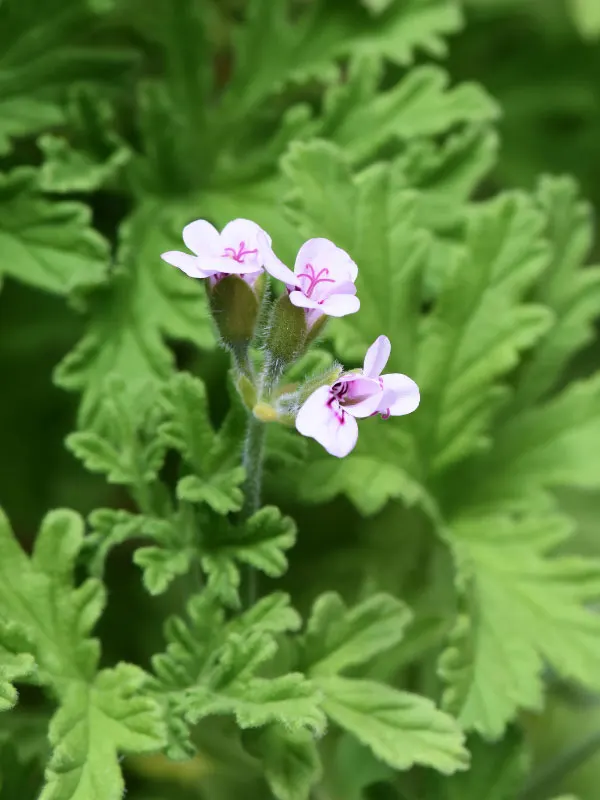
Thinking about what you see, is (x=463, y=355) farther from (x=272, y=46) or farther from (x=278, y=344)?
(x=272, y=46)

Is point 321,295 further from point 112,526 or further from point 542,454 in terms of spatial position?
point 542,454

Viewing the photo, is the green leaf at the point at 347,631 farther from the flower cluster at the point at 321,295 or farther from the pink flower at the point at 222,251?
the pink flower at the point at 222,251

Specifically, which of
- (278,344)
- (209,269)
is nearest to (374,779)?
(278,344)

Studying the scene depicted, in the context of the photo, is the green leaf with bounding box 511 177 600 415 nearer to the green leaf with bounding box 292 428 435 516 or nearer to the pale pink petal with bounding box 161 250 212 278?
the green leaf with bounding box 292 428 435 516

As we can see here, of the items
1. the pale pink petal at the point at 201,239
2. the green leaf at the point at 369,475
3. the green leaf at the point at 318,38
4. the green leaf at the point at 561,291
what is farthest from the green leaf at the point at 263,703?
the green leaf at the point at 318,38

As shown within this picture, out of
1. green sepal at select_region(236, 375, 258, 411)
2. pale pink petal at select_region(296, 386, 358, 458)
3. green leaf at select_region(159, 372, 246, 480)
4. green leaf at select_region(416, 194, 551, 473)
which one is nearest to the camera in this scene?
pale pink petal at select_region(296, 386, 358, 458)

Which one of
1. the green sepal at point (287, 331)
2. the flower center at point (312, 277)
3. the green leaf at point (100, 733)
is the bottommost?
the green leaf at point (100, 733)

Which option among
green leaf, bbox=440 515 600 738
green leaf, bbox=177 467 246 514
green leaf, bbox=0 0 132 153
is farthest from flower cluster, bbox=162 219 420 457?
green leaf, bbox=0 0 132 153
